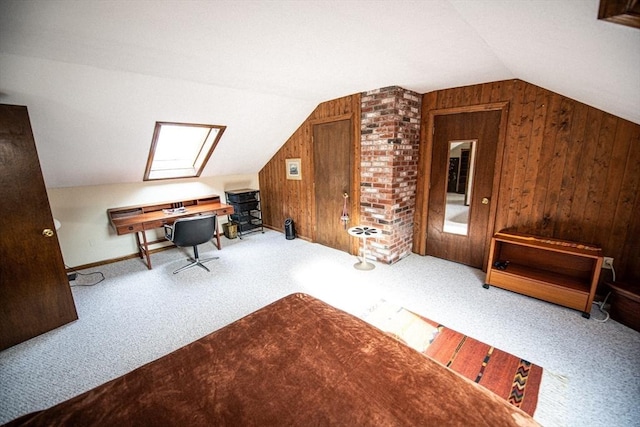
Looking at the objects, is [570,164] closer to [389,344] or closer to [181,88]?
[389,344]

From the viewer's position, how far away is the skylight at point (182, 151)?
12.9 ft

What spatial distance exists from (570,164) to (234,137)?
4301 mm

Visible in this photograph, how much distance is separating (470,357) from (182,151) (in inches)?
191

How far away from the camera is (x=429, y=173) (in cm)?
362

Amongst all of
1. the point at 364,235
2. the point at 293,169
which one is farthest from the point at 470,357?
the point at 293,169

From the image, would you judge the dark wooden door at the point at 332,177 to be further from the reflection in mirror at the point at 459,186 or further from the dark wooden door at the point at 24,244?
the dark wooden door at the point at 24,244

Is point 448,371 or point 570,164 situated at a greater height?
point 570,164

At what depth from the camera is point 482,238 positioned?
3307mm

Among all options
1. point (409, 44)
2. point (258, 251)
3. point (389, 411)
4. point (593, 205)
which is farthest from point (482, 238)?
point (258, 251)

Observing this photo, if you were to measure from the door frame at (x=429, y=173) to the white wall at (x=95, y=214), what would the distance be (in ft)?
13.5

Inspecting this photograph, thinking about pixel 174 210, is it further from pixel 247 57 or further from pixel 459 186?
pixel 459 186

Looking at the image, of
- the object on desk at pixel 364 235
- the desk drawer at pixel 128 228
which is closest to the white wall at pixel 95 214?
the desk drawer at pixel 128 228

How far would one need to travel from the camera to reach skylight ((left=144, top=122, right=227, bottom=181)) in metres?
3.93

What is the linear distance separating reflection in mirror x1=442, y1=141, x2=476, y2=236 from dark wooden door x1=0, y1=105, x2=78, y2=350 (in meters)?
4.40
